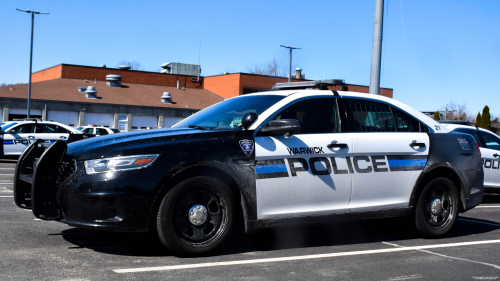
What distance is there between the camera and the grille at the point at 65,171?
484cm

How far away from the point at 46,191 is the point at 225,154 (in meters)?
1.67

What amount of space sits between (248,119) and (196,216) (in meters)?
1.10

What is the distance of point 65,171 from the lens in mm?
4887

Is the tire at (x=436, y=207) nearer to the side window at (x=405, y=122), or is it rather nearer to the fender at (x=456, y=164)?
the fender at (x=456, y=164)

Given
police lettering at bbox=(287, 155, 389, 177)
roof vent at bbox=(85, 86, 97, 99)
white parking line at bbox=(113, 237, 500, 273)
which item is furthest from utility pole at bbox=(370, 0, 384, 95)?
roof vent at bbox=(85, 86, 97, 99)

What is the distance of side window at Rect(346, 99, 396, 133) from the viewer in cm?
606

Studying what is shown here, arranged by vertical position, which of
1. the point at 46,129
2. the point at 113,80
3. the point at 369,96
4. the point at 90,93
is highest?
the point at 113,80

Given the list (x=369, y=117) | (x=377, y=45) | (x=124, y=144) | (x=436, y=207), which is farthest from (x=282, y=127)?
(x=377, y=45)

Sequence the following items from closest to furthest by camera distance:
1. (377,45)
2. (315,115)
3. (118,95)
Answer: (315,115) → (377,45) → (118,95)

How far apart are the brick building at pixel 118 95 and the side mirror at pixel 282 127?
40.2 meters

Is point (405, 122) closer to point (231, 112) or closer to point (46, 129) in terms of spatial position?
point (231, 112)

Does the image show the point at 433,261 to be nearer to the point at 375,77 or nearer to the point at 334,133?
the point at 334,133

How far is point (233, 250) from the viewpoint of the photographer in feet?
18.0

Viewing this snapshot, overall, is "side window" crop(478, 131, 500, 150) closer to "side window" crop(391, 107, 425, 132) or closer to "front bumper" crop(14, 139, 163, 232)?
"side window" crop(391, 107, 425, 132)
